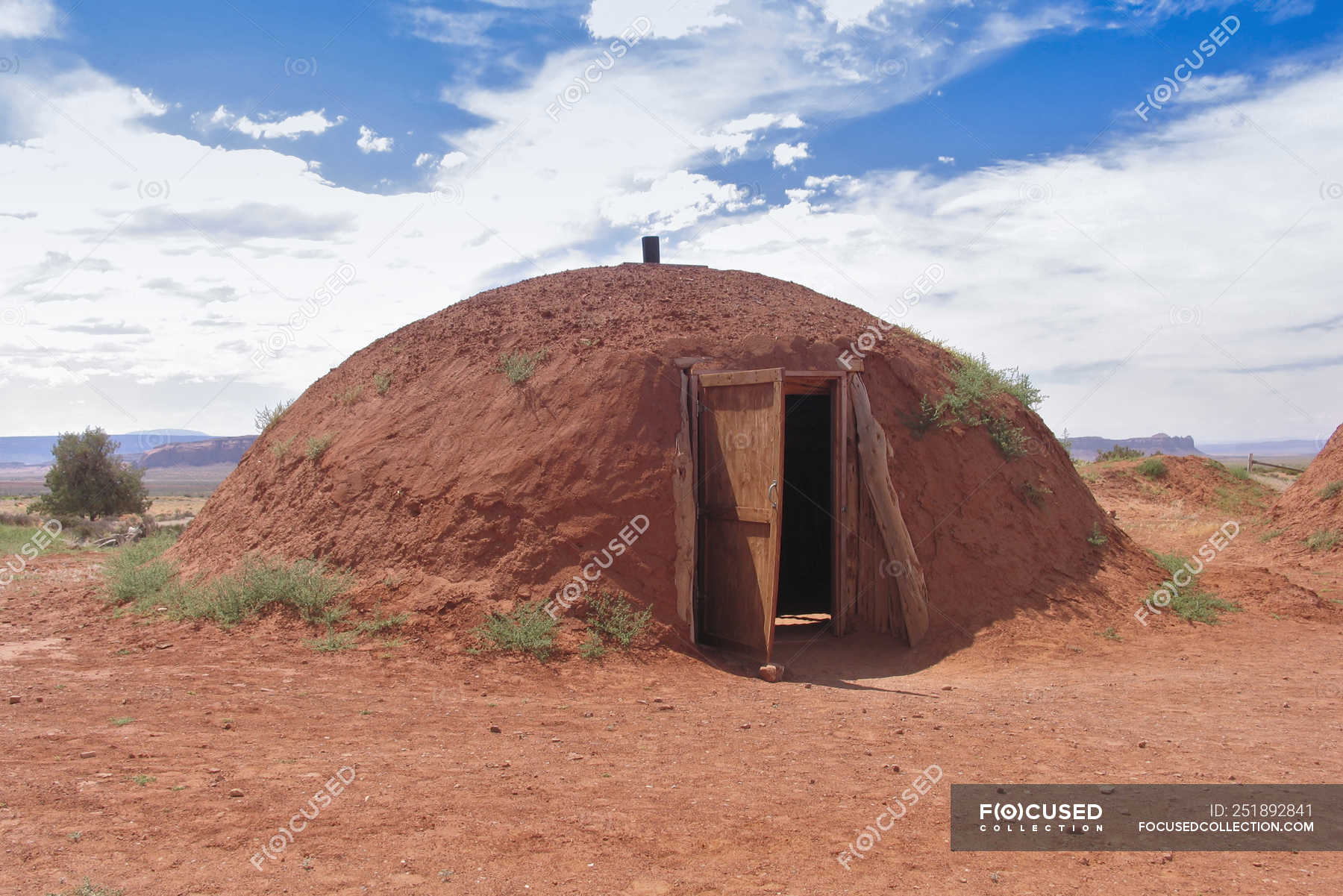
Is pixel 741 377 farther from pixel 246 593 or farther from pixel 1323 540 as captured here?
pixel 1323 540

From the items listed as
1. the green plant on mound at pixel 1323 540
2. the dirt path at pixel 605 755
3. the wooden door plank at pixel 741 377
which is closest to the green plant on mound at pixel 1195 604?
the dirt path at pixel 605 755

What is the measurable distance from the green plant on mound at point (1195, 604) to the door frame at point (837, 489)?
11.0 ft

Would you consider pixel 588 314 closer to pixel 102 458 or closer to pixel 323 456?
pixel 323 456

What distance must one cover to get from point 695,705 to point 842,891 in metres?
2.80

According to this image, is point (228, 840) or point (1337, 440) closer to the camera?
point (228, 840)

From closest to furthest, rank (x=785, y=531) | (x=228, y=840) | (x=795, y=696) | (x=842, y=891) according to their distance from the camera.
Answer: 1. (x=842, y=891)
2. (x=228, y=840)
3. (x=795, y=696)
4. (x=785, y=531)

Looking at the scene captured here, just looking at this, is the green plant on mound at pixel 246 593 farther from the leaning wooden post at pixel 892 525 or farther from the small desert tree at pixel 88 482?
the small desert tree at pixel 88 482

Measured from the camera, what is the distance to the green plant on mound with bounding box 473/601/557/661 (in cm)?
677

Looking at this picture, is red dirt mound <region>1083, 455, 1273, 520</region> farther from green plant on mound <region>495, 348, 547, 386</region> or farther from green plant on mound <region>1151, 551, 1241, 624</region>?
green plant on mound <region>495, 348, 547, 386</region>

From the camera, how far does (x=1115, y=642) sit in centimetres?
788

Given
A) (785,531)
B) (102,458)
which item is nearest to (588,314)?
(785,531)

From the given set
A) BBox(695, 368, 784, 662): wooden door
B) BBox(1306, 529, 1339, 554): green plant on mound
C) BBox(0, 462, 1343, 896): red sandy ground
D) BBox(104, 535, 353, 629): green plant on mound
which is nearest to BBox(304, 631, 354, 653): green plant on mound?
BBox(0, 462, 1343, 896): red sandy ground

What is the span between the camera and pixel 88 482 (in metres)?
20.5

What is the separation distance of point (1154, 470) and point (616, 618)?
55.8ft
